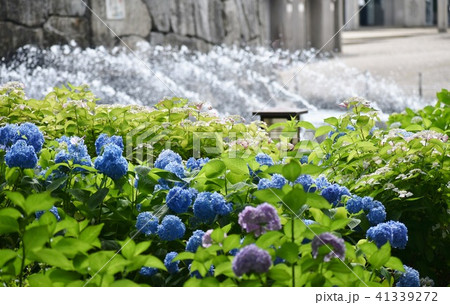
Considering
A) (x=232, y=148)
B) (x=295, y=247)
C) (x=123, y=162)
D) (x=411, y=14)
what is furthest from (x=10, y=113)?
(x=411, y=14)

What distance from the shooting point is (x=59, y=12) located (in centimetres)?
581

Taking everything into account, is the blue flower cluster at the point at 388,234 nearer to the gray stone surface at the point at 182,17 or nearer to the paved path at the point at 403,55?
the paved path at the point at 403,55

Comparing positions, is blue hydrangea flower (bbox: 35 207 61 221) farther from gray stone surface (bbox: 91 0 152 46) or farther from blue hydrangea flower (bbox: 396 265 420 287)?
gray stone surface (bbox: 91 0 152 46)

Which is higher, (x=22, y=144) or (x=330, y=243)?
(x=22, y=144)

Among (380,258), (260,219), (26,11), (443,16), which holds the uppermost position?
(26,11)

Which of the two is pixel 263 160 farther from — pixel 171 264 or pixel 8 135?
pixel 8 135

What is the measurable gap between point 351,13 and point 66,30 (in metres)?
2.67

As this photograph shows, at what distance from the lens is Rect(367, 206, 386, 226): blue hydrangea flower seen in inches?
59.4

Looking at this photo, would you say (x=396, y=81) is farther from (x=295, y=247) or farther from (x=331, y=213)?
(x=295, y=247)

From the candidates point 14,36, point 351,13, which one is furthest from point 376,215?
point 14,36

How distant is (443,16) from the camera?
15.2ft

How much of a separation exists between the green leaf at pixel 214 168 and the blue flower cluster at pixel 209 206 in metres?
0.13

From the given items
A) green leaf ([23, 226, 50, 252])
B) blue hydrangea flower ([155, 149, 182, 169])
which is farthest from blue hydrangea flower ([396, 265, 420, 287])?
green leaf ([23, 226, 50, 252])

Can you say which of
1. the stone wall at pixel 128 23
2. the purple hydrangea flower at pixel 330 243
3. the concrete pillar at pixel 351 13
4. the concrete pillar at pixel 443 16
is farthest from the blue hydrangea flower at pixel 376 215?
the stone wall at pixel 128 23
